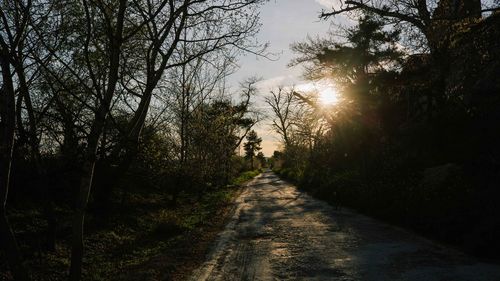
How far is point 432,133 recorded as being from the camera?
53.7 ft

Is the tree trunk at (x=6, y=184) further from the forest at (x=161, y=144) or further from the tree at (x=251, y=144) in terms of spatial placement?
the tree at (x=251, y=144)

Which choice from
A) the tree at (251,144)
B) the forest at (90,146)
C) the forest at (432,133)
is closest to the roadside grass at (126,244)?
the forest at (90,146)

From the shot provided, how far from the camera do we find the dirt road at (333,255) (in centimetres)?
695

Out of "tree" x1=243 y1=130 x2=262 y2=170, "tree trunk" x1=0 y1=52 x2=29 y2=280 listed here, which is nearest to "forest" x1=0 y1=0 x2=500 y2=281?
"tree trunk" x1=0 y1=52 x2=29 y2=280

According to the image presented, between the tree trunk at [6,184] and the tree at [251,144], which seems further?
the tree at [251,144]

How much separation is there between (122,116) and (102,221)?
401 cm

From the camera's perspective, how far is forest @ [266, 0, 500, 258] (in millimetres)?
9078

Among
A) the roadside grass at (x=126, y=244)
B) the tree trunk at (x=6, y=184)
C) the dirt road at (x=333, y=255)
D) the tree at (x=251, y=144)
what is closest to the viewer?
the tree trunk at (x=6, y=184)

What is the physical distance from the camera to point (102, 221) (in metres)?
14.3

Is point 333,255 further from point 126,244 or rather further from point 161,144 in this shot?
point 161,144

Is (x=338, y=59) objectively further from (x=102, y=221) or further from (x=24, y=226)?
(x=24, y=226)

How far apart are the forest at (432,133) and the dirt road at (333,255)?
0.83 meters

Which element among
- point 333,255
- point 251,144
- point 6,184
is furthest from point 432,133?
point 251,144

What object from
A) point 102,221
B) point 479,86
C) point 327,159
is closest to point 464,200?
point 479,86
